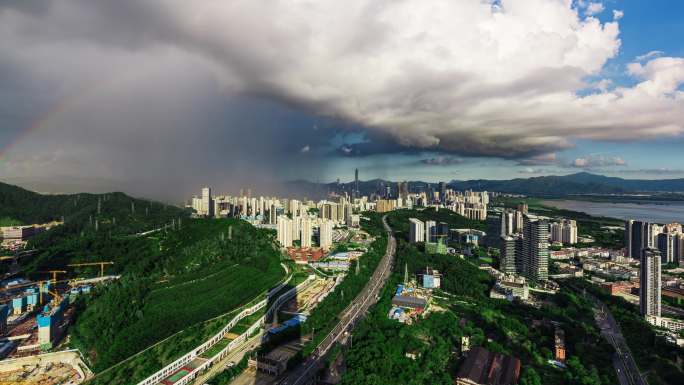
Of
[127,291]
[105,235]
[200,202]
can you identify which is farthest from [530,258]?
[200,202]

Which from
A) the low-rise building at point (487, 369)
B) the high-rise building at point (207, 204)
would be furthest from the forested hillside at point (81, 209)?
the low-rise building at point (487, 369)

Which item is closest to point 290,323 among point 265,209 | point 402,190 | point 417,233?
point 417,233

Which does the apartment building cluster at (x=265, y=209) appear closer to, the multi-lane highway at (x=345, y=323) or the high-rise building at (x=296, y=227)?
the high-rise building at (x=296, y=227)

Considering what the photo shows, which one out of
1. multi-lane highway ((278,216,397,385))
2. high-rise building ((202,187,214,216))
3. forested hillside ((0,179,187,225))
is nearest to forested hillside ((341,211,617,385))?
multi-lane highway ((278,216,397,385))

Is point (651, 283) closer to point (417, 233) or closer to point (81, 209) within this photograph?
point (417, 233)

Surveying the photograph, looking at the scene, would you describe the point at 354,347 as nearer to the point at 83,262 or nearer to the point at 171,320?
the point at 171,320

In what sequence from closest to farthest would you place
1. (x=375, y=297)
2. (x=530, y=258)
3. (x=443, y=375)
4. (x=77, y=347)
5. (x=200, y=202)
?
(x=443, y=375)
(x=77, y=347)
(x=375, y=297)
(x=530, y=258)
(x=200, y=202)
